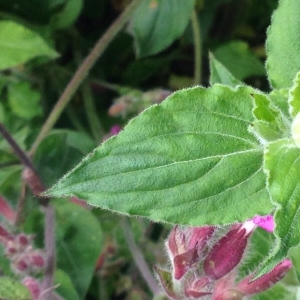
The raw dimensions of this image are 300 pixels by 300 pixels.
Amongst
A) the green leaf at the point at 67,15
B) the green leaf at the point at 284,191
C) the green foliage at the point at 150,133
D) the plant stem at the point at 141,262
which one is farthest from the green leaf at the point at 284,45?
the green leaf at the point at 67,15

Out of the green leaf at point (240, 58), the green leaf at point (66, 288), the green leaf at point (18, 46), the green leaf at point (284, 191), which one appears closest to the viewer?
the green leaf at point (284, 191)

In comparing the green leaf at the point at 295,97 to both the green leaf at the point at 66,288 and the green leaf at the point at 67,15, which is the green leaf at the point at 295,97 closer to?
the green leaf at the point at 66,288

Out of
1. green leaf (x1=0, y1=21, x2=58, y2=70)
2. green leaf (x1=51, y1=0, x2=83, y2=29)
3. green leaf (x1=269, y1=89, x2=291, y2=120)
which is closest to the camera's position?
green leaf (x1=269, y1=89, x2=291, y2=120)

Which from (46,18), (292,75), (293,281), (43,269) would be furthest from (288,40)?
(46,18)

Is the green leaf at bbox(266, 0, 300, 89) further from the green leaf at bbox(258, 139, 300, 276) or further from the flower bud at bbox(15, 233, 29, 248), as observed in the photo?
the flower bud at bbox(15, 233, 29, 248)

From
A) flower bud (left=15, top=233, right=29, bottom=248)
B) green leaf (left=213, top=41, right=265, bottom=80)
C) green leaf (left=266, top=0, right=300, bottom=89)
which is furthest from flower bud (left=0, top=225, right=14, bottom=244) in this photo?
green leaf (left=213, top=41, right=265, bottom=80)
